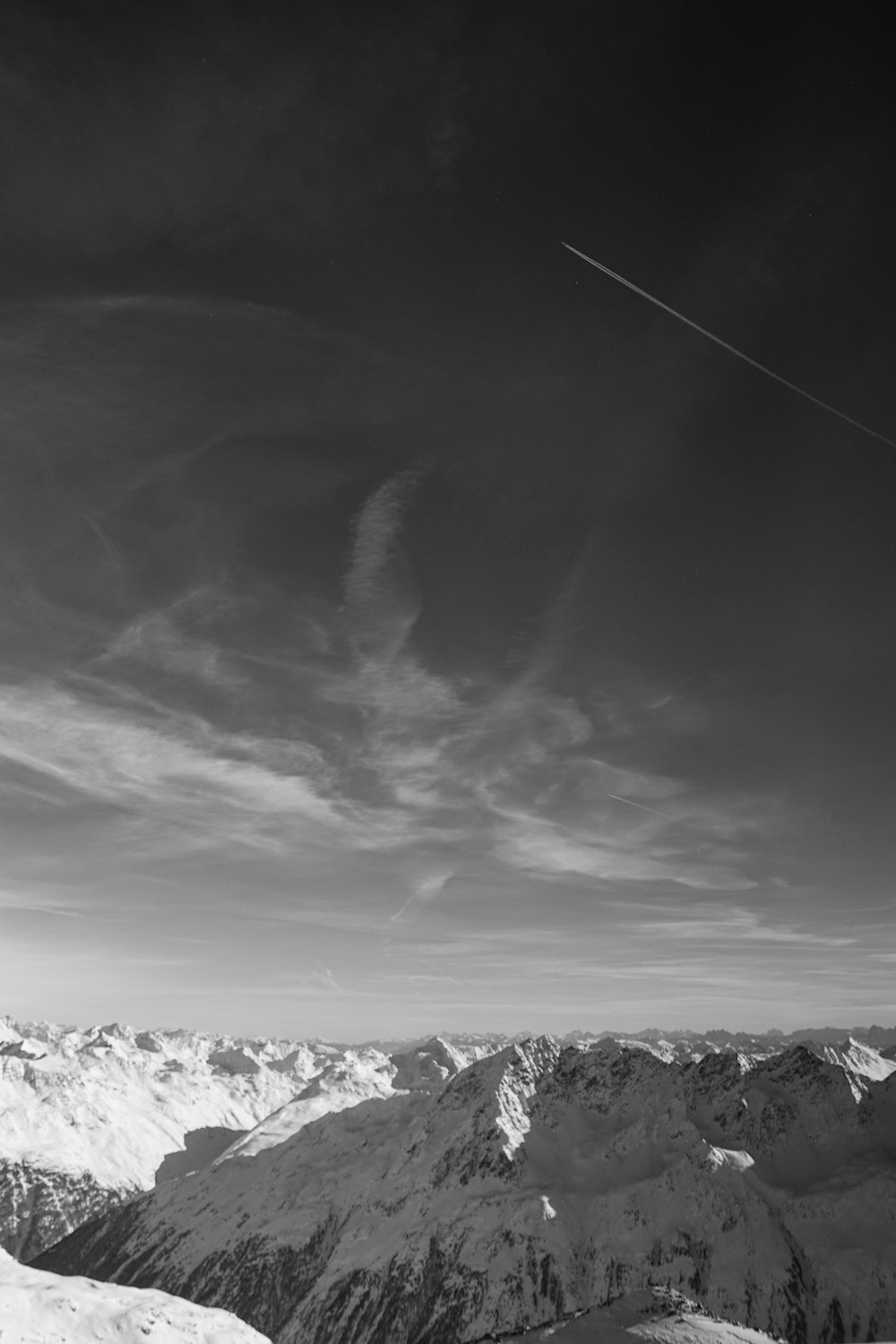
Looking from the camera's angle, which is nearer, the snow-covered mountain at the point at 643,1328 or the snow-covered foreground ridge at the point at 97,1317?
the snow-covered mountain at the point at 643,1328

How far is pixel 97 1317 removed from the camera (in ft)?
243

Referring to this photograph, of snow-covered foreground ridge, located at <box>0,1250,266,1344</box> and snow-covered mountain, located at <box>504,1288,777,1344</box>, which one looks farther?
snow-covered foreground ridge, located at <box>0,1250,266,1344</box>

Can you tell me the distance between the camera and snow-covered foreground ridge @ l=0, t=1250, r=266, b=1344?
70.3 m

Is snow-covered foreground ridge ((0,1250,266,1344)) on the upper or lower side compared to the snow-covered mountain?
lower

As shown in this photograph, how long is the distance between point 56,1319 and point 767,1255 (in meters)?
193

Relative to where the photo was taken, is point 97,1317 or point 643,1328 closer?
point 643,1328

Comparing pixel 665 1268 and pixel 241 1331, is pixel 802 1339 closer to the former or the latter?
pixel 665 1268

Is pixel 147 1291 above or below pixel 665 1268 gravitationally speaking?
above

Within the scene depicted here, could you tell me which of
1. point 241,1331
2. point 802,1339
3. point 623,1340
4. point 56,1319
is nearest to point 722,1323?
point 623,1340

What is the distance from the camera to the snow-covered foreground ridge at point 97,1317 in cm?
7031

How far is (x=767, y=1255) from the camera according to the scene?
629 ft

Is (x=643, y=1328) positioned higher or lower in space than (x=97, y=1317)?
higher

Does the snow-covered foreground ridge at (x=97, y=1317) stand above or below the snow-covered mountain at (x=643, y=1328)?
below

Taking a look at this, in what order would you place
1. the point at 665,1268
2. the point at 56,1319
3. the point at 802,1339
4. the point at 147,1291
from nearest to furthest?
the point at 56,1319
the point at 147,1291
the point at 802,1339
the point at 665,1268
